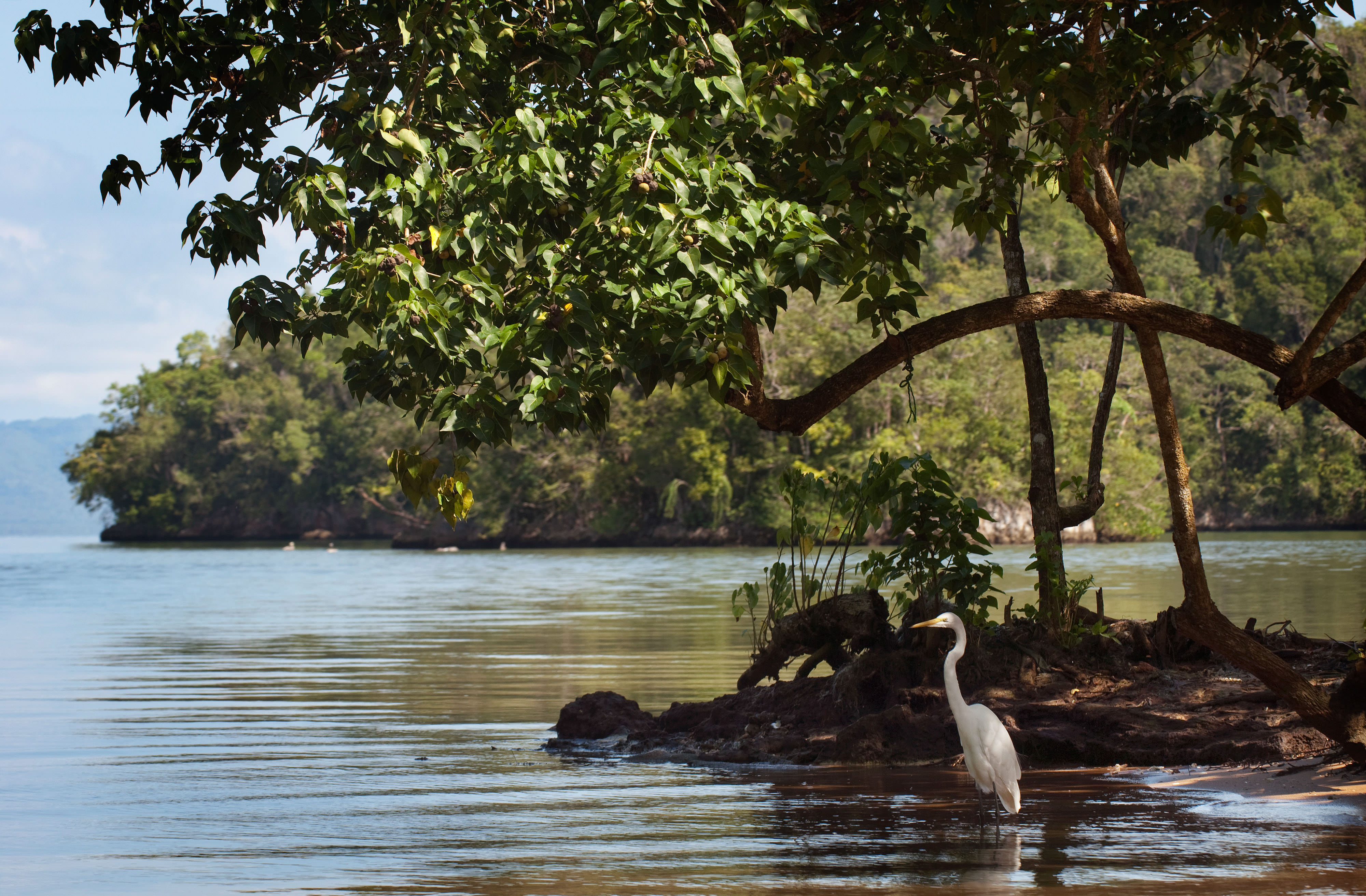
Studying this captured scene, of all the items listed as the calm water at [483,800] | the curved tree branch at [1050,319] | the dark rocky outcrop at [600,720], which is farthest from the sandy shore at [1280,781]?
the dark rocky outcrop at [600,720]

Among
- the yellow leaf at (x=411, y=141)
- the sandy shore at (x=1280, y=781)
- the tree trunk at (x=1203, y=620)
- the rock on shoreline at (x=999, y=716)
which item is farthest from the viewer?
the rock on shoreline at (x=999, y=716)

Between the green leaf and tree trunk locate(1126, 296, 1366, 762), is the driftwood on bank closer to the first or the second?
tree trunk locate(1126, 296, 1366, 762)

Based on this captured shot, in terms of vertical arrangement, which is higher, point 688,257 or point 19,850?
point 688,257

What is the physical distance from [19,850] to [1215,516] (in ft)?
177

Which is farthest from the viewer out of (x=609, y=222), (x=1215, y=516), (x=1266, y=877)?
(x=1215, y=516)

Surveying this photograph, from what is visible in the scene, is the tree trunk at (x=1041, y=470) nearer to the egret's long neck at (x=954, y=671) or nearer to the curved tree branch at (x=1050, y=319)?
the egret's long neck at (x=954, y=671)

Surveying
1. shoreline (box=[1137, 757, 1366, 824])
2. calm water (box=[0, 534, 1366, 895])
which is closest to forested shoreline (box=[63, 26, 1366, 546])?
calm water (box=[0, 534, 1366, 895])

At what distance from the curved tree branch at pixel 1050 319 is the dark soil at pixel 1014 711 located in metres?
2.07

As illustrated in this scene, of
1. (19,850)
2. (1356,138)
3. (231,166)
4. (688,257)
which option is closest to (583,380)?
(688,257)

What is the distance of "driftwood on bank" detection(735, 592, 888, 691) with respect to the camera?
8945 mm

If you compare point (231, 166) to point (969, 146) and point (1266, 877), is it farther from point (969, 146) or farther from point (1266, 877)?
point (1266, 877)

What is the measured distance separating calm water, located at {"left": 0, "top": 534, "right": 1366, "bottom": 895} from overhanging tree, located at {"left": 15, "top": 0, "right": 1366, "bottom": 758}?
1.34 metres

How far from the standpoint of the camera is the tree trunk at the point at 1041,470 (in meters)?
8.84

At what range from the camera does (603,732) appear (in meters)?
9.06
